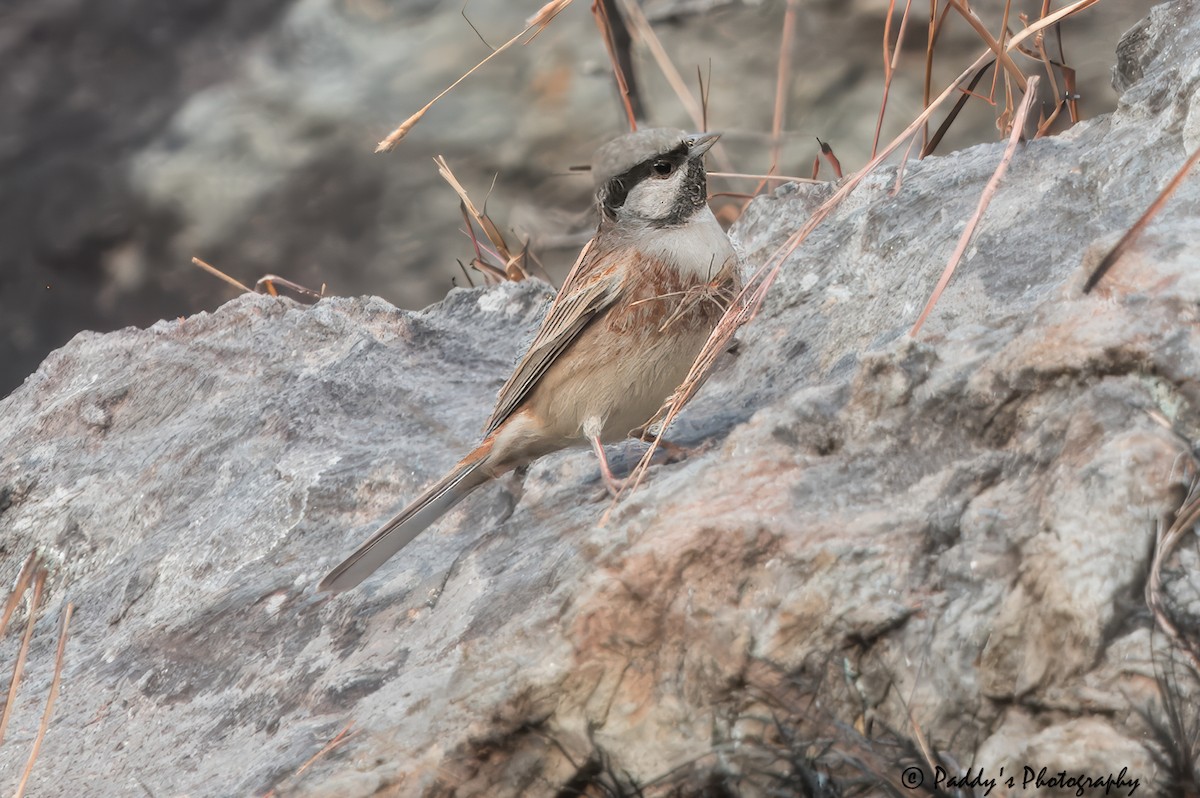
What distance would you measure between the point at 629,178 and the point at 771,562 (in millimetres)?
1675

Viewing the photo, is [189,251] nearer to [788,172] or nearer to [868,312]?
[788,172]

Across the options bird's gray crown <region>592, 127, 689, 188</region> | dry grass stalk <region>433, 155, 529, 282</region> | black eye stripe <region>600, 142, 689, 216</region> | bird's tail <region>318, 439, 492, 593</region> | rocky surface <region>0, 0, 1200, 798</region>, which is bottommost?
dry grass stalk <region>433, 155, 529, 282</region>

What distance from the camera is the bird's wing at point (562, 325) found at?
3156mm

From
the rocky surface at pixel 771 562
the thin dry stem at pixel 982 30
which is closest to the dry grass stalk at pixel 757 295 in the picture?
the rocky surface at pixel 771 562

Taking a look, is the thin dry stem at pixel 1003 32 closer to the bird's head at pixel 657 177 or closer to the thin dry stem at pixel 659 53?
the bird's head at pixel 657 177

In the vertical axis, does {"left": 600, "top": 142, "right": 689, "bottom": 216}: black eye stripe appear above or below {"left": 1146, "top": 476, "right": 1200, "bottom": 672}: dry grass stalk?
above

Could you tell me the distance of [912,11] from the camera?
5.60 metres

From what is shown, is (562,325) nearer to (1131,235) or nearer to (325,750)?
(325,750)

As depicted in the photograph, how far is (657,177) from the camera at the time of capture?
326 centimetres

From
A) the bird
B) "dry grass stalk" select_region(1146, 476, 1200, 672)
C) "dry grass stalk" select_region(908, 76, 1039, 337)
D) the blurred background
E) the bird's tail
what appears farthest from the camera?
the blurred background

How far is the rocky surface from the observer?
1.64 meters

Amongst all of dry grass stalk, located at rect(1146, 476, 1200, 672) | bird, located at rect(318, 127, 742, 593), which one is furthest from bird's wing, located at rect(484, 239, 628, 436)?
dry grass stalk, located at rect(1146, 476, 1200, 672)

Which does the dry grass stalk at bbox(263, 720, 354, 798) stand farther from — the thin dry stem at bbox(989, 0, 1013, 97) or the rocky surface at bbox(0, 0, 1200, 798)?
the thin dry stem at bbox(989, 0, 1013, 97)

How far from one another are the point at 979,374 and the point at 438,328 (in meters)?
2.42
